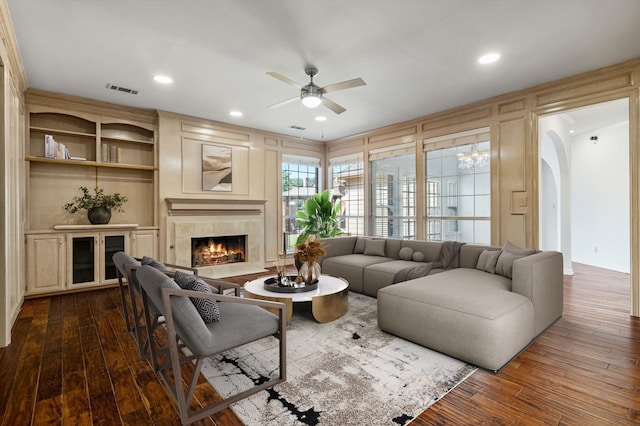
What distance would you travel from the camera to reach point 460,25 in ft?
8.93

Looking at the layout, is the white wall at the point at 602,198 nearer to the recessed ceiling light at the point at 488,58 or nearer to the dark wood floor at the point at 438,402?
the dark wood floor at the point at 438,402

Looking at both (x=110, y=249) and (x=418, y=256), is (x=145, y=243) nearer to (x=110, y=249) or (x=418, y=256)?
(x=110, y=249)

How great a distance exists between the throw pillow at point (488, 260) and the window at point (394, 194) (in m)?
2.11

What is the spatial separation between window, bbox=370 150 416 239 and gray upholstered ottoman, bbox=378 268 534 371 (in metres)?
2.91

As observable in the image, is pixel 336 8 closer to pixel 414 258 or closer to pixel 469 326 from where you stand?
pixel 469 326

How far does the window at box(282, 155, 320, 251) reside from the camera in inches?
271

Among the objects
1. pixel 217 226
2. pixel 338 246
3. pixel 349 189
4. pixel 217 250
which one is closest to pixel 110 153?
pixel 217 226

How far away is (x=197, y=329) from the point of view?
1761 millimetres

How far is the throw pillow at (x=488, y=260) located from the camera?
3473 mm

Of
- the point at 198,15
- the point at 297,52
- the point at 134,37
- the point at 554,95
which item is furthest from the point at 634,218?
the point at 134,37

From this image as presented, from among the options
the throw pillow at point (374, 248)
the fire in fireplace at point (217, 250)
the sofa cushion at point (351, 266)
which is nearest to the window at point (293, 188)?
the fire in fireplace at point (217, 250)

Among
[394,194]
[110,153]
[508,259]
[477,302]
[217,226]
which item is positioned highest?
[110,153]

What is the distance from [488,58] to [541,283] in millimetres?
2301

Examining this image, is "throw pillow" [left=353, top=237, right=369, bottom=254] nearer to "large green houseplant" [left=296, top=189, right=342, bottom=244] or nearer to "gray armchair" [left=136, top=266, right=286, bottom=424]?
"large green houseplant" [left=296, top=189, right=342, bottom=244]
